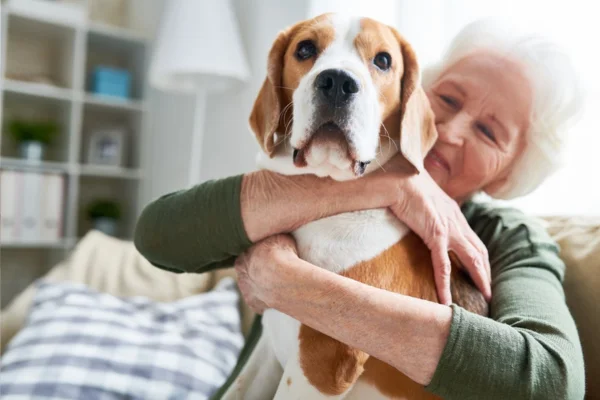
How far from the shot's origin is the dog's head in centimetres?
92

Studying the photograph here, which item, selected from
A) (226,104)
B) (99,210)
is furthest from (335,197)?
(99,210)

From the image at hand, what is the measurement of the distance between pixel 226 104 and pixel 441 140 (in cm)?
226

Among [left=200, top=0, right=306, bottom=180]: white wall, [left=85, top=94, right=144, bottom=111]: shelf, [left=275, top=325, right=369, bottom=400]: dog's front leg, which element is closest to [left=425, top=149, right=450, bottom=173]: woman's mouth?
[left=275, top=325, right=369, bottom=400]: dog's front leg

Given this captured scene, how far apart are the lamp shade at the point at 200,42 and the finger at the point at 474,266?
6.47 feet

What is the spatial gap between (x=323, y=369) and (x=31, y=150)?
11.0 feet

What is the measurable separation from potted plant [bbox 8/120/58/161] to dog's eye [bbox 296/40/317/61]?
3.11 metres

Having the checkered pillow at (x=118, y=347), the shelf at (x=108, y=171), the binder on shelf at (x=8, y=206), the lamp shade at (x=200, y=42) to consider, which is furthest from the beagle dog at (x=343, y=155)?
the shelf at (x=108, y=171)

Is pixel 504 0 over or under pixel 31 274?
over

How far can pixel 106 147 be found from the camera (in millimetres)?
4039

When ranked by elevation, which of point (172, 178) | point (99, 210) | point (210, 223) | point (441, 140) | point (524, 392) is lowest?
point (99, 210)

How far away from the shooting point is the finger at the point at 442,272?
3.26ft

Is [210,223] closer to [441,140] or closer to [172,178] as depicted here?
[441,140]

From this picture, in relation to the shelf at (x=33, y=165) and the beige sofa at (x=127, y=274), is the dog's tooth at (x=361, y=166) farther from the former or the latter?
the shelf at (x=33, y=165)

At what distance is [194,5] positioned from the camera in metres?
2.81
